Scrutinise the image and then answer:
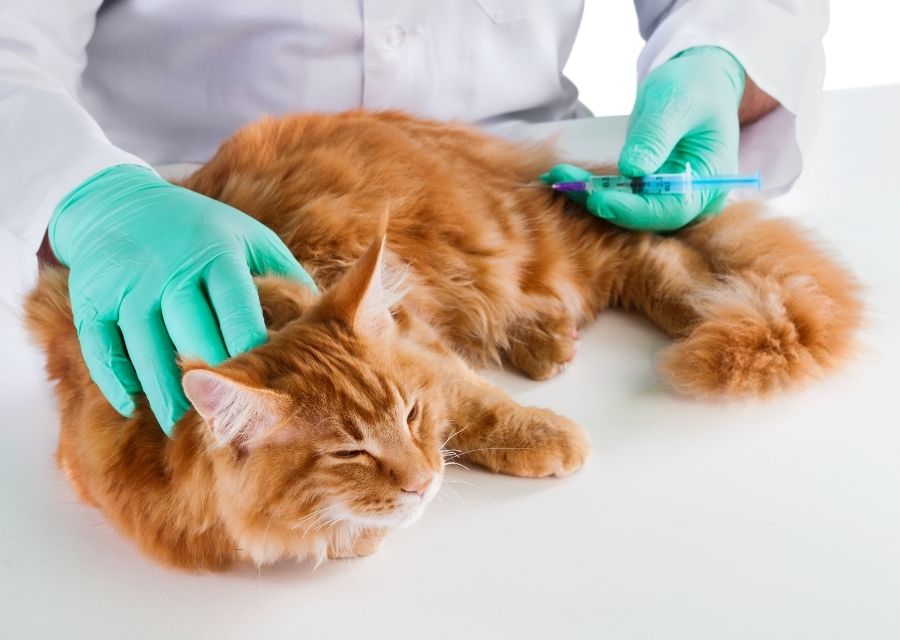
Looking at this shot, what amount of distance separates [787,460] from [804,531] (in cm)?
16

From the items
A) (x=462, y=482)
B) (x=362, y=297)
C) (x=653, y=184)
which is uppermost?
(x=362, y=297)

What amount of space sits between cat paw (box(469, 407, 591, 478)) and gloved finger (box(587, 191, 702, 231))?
22.3 inches

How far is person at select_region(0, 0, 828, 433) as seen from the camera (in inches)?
52.5

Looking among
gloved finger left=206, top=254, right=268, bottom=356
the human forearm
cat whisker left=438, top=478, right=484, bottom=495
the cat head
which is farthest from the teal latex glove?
the human forearm

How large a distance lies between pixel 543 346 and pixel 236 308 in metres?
0.64

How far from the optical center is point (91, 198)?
1476mm

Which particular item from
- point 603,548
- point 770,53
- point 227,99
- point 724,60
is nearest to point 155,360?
point 603,548

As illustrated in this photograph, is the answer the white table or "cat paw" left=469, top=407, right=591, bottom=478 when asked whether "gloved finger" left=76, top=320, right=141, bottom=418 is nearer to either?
the white table

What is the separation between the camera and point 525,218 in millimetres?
1935

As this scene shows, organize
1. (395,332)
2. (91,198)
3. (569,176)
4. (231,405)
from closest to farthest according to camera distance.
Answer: (231,405) < (395,332) < (91,198) < (569,176)

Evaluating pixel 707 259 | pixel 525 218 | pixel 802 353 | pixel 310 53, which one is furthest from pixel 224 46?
pixel 802 353

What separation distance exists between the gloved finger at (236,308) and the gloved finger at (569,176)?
885 millimetres

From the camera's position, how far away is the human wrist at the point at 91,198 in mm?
1459

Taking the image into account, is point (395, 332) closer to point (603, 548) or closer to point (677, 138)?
point (603, 548)
